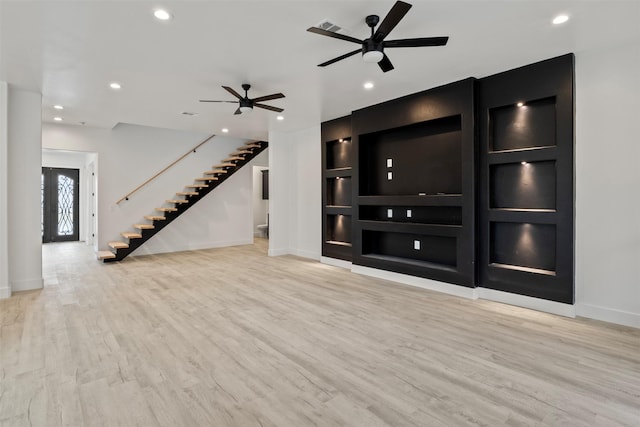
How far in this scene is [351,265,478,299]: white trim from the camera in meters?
4.49

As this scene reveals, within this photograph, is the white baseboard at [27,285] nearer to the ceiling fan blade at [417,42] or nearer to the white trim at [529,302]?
the ceiling fan blade at [417,42]

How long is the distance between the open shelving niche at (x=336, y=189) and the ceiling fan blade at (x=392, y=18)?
3.57 m

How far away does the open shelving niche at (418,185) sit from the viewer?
14.8ft

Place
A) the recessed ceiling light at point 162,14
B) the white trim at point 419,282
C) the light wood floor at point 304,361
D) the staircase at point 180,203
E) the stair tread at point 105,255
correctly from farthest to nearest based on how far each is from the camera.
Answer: the staircase at point 180,203
the stair tread at point 105,255
the white trim at point 419,282
the recessed ceiling light at point 162,14
the light wood floor at point 304,361

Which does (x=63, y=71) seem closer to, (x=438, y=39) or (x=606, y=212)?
(x=438, y=39)

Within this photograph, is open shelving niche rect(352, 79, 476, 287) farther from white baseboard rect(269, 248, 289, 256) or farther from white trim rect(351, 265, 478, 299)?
white baseboard rect(269, 248, 289, 256)

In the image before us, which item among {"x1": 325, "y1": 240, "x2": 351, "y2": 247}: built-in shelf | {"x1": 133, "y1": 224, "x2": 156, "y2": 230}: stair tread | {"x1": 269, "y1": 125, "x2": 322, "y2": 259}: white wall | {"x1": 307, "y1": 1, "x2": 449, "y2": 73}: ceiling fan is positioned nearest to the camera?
{"x1": 307, "y1": 1, "x2": 449, "y2": 73}: ceiling fan

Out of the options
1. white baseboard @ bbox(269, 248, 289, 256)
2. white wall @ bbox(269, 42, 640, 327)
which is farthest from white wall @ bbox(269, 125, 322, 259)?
white wall @ bbox(269, 42, 640, 327)

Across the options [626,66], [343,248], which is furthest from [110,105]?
[626,66]

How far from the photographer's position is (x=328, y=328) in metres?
3.43

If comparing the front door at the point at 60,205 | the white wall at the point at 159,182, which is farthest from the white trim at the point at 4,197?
the front door at the point at 60,205

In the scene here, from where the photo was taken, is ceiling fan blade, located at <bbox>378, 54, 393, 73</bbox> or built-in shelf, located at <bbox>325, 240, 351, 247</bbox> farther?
built-in shelf, located at <bbox>325, 240, 351, 247</bbox>

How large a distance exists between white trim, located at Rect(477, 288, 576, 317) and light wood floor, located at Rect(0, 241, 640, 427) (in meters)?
0.14

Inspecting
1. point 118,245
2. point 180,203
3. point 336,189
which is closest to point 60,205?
point 118,245
